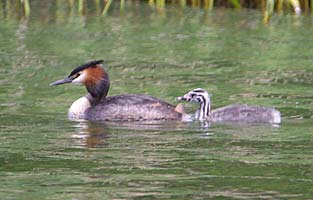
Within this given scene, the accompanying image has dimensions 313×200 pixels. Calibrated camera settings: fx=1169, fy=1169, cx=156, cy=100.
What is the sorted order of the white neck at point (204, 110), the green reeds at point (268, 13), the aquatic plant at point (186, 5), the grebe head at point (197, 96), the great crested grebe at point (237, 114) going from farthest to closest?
the aquatic plant at point (186, 5)
the green reeds at point (268, 13)
the grebe head at point (197, 96)
the white neck at point (204, 110)
the great crested grebe at point (237, 114)

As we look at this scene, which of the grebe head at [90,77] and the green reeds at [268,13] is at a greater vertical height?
the grebe head at [90,77]

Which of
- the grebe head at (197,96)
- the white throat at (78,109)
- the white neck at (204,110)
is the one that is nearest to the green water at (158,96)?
the white throat at (78,109)

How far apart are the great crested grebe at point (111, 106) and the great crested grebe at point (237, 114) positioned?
222 mm

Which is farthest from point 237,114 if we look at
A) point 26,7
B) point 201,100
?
point 26,7

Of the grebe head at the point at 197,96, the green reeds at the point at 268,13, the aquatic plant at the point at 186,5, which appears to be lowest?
the aquatic plant at the point at 186,5

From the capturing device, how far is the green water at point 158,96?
7145 millimetres

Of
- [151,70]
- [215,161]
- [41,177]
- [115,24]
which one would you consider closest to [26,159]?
[41,177]

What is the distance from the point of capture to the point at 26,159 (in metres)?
8.01

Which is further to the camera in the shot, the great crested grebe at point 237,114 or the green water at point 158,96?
the great crested grebe at point 237,114

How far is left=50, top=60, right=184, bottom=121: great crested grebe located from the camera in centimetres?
1034

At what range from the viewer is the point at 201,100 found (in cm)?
1034

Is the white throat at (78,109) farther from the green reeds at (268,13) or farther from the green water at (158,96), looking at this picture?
the green reeds at (268,13)

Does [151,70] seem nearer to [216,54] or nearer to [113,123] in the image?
[216,54]

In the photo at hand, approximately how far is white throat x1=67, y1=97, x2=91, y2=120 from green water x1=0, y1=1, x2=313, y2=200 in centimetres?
9
